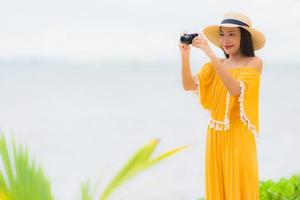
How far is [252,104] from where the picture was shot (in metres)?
1.90

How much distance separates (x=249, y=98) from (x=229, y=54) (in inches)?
8.0

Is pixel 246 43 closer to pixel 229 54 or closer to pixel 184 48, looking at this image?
pixel 229 54

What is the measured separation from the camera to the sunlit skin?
178 centimetres

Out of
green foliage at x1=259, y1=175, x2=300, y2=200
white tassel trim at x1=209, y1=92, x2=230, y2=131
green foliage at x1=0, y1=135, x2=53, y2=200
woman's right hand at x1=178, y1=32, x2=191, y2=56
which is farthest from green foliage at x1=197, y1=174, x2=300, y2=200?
green foliage at x1=0, y1=135, x2=53, y2=200

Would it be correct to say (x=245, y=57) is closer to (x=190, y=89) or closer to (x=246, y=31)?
(x=246, y=31)

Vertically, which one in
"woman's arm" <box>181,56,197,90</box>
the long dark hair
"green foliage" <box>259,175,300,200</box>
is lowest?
Answer: "green foliage" <box>259,175,300,200</box>

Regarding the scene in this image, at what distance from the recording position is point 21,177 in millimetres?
831

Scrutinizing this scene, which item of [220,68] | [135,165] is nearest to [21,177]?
[135,165]

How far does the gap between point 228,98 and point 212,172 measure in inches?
12.3

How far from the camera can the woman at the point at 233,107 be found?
188cm

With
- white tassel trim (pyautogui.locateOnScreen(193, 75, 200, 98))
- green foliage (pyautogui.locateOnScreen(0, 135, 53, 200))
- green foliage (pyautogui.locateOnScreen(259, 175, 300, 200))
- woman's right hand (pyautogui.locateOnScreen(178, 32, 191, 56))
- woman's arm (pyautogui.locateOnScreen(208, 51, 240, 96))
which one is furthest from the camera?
green foliage (pyautogui.locateOnScreen(259, 175, 300, 200))

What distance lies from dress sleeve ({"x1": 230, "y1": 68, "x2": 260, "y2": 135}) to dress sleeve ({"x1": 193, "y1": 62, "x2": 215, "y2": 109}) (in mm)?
138

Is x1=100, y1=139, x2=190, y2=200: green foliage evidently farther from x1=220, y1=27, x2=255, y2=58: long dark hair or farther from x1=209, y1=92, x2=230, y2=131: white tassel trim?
x1=220, y1=27, x2=255, y2=58: long dark hair

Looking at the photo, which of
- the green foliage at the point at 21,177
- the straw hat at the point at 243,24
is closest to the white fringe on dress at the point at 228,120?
the straw hat at the point at 243,24
